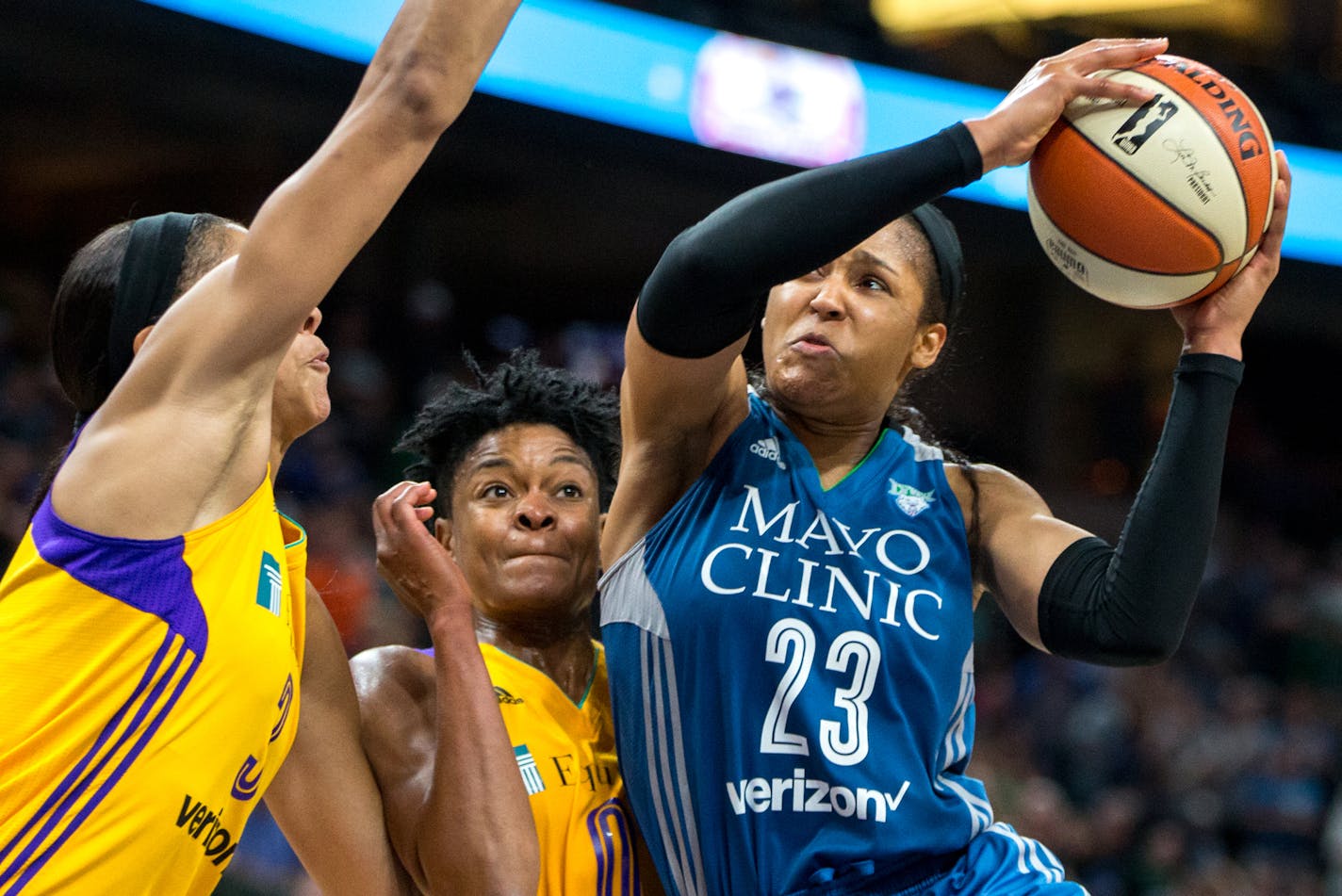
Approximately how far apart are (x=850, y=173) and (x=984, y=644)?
26.8ft

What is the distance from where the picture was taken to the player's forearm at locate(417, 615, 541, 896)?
2.67 metres

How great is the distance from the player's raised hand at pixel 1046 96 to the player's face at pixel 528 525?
108cm

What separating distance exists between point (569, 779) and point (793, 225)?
3.87 feet

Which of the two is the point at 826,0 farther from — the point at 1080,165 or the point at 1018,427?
the point at 1080,165

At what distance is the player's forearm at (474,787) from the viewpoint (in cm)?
267

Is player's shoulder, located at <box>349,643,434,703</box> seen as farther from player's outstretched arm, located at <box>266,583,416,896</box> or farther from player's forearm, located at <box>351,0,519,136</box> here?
player's forearm, located at <box>351,0,519,136</box>

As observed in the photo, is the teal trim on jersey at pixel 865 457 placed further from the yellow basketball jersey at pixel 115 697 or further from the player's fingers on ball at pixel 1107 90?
the yellow basketball jersey at pixel 115 697

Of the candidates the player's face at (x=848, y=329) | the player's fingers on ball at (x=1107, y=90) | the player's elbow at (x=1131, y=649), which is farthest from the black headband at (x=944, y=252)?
the player's elbow at (x=1131, y=649)

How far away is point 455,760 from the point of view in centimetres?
269

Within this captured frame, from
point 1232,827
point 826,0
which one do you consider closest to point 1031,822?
point 1232,827

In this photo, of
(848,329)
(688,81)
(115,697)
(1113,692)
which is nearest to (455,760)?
(115,697)

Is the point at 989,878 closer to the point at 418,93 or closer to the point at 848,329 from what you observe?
the point at 848,329

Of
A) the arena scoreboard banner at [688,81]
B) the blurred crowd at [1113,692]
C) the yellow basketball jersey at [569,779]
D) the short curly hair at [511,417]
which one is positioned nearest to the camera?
the yellow basketball jersey at [569,779]

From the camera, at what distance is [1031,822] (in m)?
8.19
